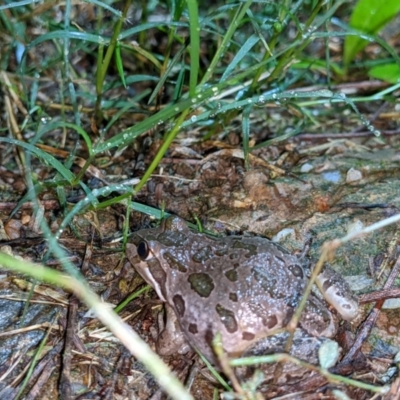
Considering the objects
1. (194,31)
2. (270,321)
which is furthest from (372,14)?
(270,321)

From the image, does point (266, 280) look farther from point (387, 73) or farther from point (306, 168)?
point (387, 73)

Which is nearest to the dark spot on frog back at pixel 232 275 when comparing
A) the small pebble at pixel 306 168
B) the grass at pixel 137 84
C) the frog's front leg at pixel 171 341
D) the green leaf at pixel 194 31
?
the frog's front leg at pixel 171 341

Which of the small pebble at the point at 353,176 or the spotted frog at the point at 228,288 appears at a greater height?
the spotted frog at the point at 228,288

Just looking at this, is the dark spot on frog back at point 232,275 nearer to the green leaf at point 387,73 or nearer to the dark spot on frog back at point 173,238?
the dark spot on frog back at point 173,238

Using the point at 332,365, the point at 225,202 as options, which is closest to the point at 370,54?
the point at 225,202

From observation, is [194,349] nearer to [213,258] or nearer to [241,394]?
[213,258]
